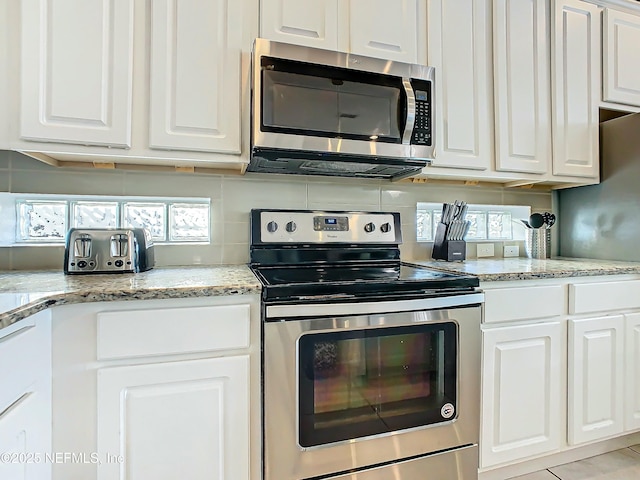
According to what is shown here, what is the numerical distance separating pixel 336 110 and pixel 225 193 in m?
0.66

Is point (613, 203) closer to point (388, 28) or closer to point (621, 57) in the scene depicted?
point (621, 57)

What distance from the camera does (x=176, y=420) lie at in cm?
108

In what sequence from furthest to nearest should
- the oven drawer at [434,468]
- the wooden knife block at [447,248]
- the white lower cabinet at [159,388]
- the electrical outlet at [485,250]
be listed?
the electrical outlet at [485,250], the wooden knife block at [447,248], the oven drawer at [434,468], the white lower cabinet at [159,388]

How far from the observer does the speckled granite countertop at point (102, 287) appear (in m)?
0.89

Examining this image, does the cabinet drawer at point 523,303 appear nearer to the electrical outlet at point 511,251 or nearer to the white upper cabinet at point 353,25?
the electrical outlet at point 511,251

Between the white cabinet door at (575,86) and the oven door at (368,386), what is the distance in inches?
48.0

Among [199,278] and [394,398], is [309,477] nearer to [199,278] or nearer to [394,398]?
[394,398]

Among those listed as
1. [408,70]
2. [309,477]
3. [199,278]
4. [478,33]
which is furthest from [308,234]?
[478,33]

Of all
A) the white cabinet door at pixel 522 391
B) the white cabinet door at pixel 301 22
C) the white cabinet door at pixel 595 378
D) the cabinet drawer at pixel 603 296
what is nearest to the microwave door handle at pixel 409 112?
the white cabinet door at pixel 301 22

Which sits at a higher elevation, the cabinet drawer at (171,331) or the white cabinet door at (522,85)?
the white cabinet door at (522,85)

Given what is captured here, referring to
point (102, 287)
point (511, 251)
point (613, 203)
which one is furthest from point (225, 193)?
point (613, 203)

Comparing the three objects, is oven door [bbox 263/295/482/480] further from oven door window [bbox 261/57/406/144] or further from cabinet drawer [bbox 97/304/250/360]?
oven door window [bbox 261/57/406/144]

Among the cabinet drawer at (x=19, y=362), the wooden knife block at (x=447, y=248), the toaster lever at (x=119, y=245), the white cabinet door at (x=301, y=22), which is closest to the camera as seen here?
the cabinet drawer at (x=19, y=362)

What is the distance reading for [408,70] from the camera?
1541 millimetres
